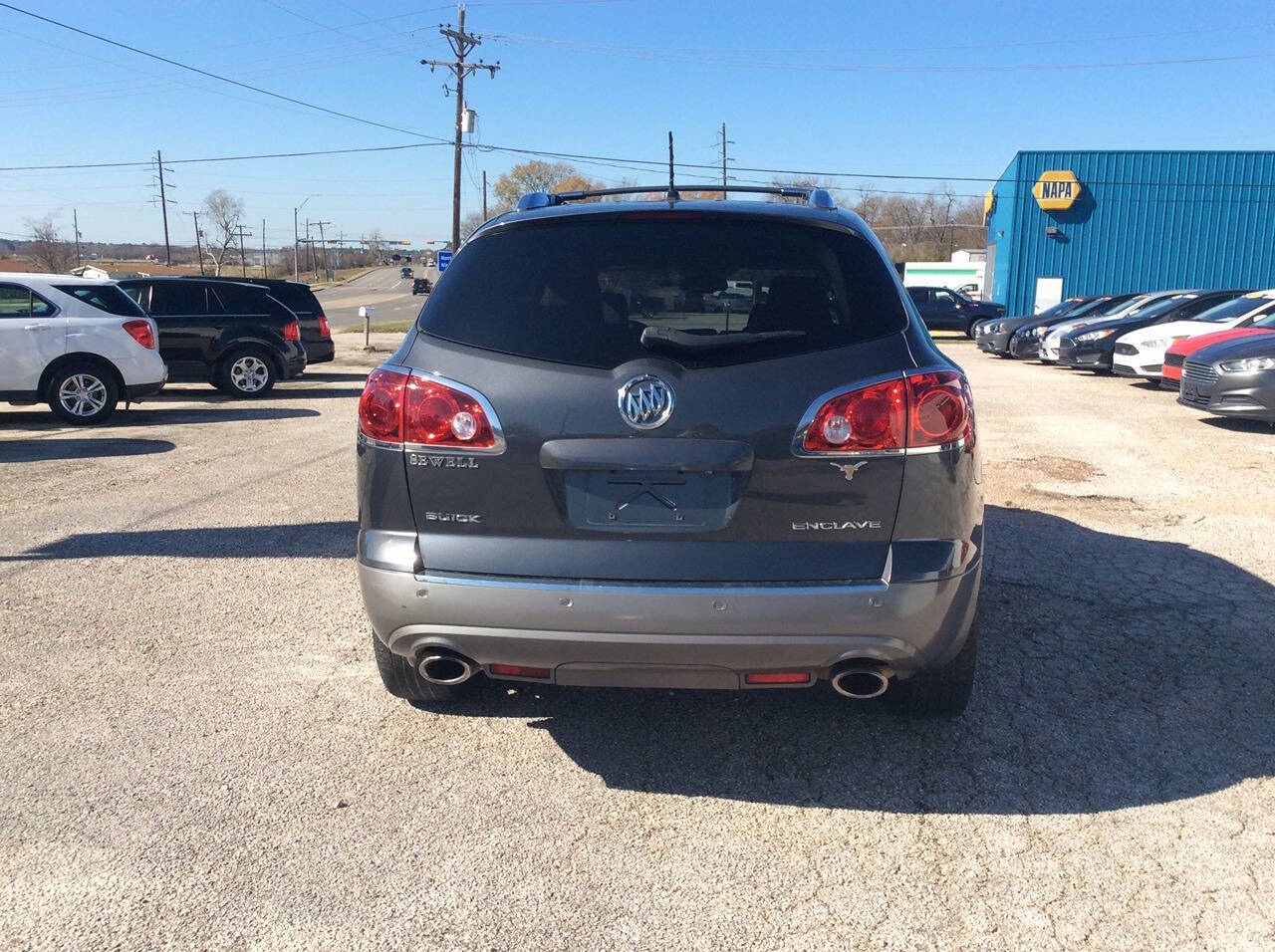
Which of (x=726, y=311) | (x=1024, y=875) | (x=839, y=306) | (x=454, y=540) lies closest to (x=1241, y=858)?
(x=1024, y=875)

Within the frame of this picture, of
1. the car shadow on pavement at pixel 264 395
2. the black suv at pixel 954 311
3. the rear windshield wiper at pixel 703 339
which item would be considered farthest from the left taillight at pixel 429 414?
the black suv at pixel 954 311

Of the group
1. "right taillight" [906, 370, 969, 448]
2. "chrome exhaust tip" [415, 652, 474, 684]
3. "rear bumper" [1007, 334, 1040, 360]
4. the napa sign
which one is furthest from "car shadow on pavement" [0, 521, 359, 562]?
the napa sign

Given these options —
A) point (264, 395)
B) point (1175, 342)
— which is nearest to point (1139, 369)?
point (1175, 342)

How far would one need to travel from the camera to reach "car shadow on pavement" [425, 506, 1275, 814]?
3.53 m

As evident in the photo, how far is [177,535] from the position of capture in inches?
273

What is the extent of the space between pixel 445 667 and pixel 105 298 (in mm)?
10851

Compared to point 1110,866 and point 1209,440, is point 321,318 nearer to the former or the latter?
point 1209,440

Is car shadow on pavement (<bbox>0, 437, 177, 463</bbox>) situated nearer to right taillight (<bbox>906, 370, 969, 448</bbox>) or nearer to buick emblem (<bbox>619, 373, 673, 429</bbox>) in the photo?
buick emblem (<bbox>619, 373, 673, 429</bbox>)

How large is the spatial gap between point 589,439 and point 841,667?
3.29 feet

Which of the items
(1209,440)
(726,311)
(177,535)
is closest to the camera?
(726,311)

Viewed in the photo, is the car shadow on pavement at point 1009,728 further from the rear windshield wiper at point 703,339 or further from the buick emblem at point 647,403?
the rear windshield wiper at point 703,339

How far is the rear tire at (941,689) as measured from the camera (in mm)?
3658

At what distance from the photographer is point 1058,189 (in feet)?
132

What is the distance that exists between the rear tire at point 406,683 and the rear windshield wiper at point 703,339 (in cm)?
148
